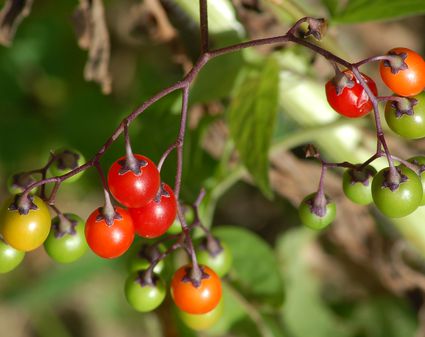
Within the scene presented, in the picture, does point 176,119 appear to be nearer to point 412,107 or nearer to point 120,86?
point 412,107

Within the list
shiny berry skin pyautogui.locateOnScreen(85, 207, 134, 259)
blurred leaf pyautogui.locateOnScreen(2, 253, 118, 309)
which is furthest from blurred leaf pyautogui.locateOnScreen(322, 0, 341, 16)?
blurred leaf pyautogui.locateOnScreen(2, 253, 118, 309)

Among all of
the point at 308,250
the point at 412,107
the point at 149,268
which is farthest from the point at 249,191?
the point at 412,107

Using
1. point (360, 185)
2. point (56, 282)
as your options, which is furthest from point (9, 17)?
point (56, 282)

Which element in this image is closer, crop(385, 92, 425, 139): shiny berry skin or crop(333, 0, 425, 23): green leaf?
crop(385, 92, 425, 139): shiny berry skin

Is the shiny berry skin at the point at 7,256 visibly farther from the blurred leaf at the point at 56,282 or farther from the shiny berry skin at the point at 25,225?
the blurred leaf at the point at 56,282

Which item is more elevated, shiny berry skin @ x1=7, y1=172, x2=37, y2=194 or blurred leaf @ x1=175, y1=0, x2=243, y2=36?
blurred leaf @ x1=175, y1=0, x2=243, y2=36

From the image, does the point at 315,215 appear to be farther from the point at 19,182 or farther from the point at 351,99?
the point at 19,182

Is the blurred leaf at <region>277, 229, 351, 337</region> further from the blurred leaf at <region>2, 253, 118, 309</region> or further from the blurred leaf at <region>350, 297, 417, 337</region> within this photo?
the blurred leaf at <region>2, 253, 118, 309</region>
